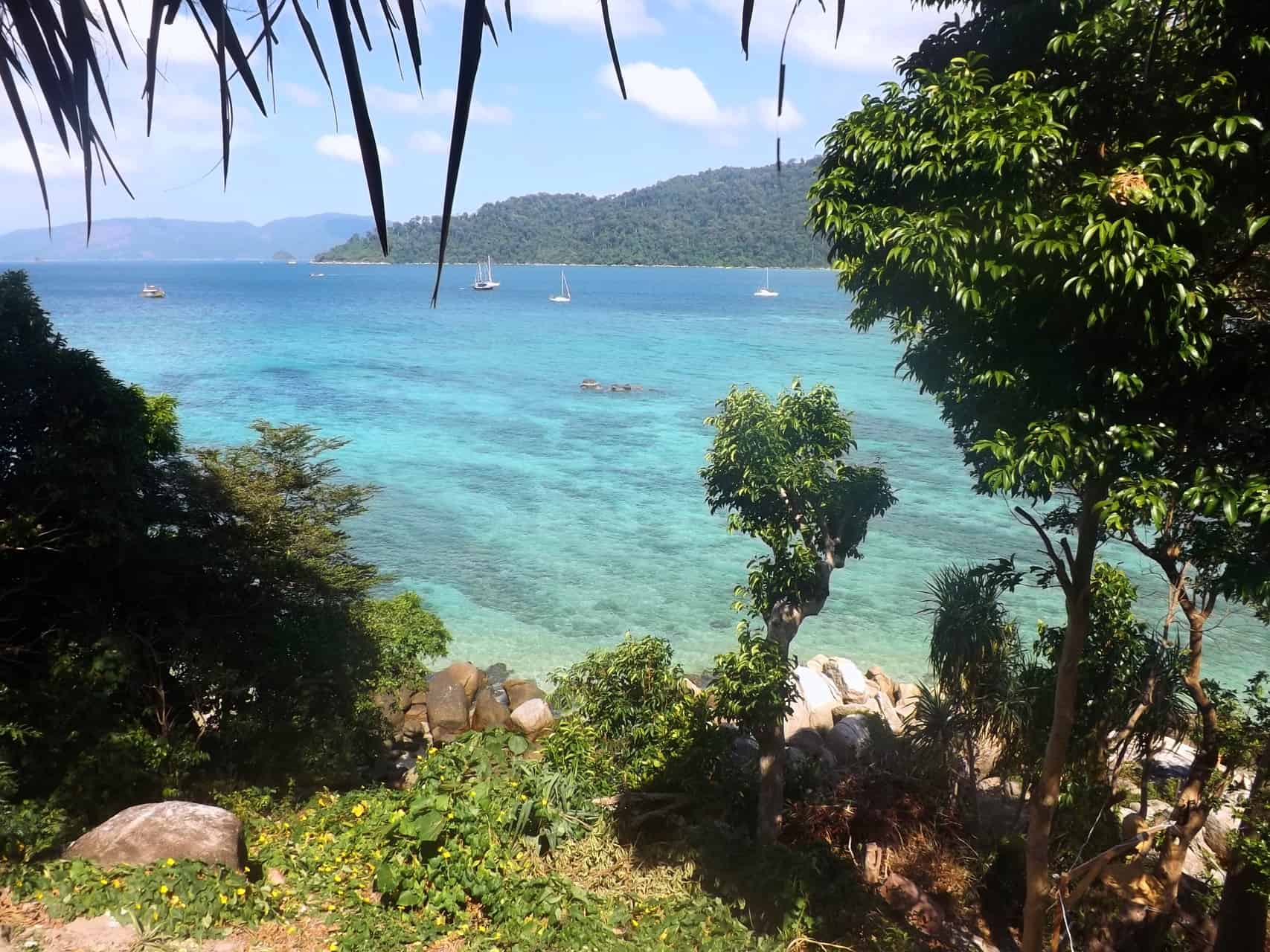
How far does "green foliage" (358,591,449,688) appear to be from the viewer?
11594 millimetres

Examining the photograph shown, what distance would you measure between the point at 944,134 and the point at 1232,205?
1485 mm

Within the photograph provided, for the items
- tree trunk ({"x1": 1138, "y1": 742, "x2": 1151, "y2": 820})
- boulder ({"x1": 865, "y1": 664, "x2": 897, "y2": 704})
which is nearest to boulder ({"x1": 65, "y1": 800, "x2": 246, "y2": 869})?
tree trunk ({"x1": 1138, "y1": 742, "x2": 1151, "y2": 820})

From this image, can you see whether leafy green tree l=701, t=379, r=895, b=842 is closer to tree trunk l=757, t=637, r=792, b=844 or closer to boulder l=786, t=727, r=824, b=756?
tree trunk l=757, t=637, r=792, b=844

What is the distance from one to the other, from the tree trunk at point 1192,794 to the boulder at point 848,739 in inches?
150

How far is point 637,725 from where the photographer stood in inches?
369

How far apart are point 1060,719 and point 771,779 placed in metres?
2.97

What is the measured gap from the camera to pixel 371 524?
22703 mm

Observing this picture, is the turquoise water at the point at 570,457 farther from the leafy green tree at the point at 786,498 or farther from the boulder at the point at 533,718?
the leafy green tree at the point at 786,498

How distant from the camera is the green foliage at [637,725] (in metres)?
8.92

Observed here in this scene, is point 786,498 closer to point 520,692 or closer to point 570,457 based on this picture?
point 520,692

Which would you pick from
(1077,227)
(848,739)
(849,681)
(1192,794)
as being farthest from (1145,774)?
(1077,227)

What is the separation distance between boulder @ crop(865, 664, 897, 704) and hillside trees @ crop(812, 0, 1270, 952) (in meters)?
8.98

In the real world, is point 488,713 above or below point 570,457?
below

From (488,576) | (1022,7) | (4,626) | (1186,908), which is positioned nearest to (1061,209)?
(1022,7)
